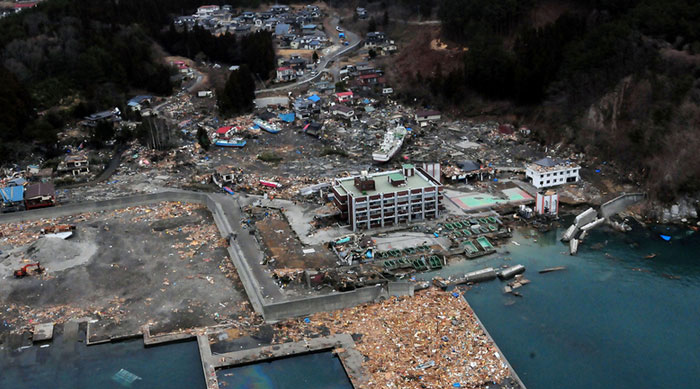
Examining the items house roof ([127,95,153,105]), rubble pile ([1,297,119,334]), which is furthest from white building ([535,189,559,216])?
house roof ([127,95,153,105])

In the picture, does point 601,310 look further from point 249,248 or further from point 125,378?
point 125,378

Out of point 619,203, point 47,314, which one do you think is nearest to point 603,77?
point 619,203

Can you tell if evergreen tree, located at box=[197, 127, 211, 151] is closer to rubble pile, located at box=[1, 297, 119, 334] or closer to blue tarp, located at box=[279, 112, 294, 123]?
blue tarp, located at box=[279, 112, 294, 123]

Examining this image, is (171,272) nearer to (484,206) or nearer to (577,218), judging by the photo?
(484,206)

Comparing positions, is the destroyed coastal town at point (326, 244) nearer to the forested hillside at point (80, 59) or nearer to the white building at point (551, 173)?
the white building at point (551, 173)

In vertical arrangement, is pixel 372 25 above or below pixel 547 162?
above

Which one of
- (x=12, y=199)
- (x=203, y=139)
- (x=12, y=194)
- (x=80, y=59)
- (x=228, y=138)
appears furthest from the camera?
(x=80, y=59)

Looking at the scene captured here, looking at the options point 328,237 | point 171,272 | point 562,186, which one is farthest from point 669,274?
Answer: point 171,272
